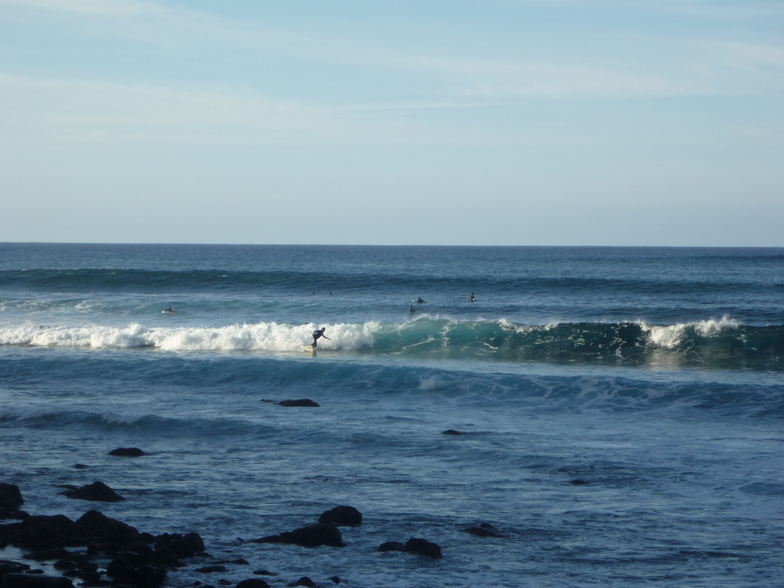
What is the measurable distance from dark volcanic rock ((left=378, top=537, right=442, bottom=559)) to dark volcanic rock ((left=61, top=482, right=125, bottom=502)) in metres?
4.07

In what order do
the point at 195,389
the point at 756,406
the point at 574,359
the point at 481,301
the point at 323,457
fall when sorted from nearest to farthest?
the point at 323,457
the point at 756,406
the point at 195,389
the point at 574,359
the point at 481,301

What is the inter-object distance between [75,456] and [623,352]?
64.8 feet

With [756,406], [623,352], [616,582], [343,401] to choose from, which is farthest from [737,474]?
[623,352]

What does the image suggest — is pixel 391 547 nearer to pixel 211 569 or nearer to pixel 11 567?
pixel 211 569

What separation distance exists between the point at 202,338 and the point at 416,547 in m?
21.5

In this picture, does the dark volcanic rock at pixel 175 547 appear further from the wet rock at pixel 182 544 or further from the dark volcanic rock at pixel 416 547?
the dark volcanic rock at pixel 416 547

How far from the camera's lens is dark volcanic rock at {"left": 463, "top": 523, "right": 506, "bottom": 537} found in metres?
9.91

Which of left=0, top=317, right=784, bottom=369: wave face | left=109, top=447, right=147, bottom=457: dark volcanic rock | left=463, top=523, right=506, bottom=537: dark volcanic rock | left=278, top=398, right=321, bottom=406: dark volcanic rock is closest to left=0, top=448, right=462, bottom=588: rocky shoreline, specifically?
left=463, top=523, right=506, bottom=537: dark volcanic rock

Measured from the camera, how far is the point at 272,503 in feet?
36.6

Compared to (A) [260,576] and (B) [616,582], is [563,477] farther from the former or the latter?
(A) [260,576]

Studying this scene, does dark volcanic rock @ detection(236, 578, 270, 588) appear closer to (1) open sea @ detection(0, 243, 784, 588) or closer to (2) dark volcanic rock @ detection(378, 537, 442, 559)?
(1) open sea @ detection(0, 243, 784, 588)

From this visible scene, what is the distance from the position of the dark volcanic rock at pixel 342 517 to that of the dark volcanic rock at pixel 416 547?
2.77ft

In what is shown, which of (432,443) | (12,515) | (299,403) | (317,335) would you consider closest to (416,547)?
(12,515)

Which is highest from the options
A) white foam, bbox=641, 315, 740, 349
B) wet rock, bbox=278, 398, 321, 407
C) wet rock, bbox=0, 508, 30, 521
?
white foam, bbox=641, 315, 740, 349
